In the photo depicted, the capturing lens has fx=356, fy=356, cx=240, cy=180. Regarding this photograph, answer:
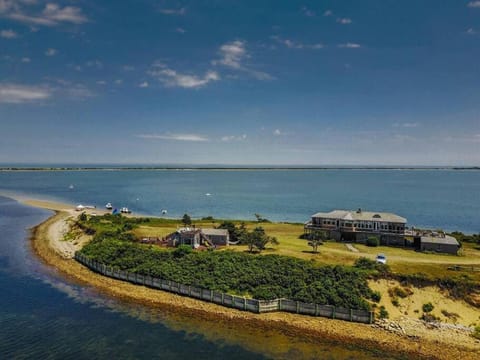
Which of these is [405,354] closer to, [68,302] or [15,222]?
[68,302]

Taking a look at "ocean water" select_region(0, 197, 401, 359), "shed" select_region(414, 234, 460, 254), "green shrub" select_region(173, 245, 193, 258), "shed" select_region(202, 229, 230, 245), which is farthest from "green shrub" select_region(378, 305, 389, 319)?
"shed" select_region(202, 229, 230, 245)

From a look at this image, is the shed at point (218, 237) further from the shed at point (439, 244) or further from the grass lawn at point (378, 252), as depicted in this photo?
the shed at point (439, 244)

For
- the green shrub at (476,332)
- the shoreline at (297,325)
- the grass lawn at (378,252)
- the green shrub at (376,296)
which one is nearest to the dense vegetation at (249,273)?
the green shrub at (376,296)

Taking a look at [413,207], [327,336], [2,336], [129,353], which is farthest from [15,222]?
[413,207]

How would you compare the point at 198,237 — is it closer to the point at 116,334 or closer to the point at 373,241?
the point at 116,334

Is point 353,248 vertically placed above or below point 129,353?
above
